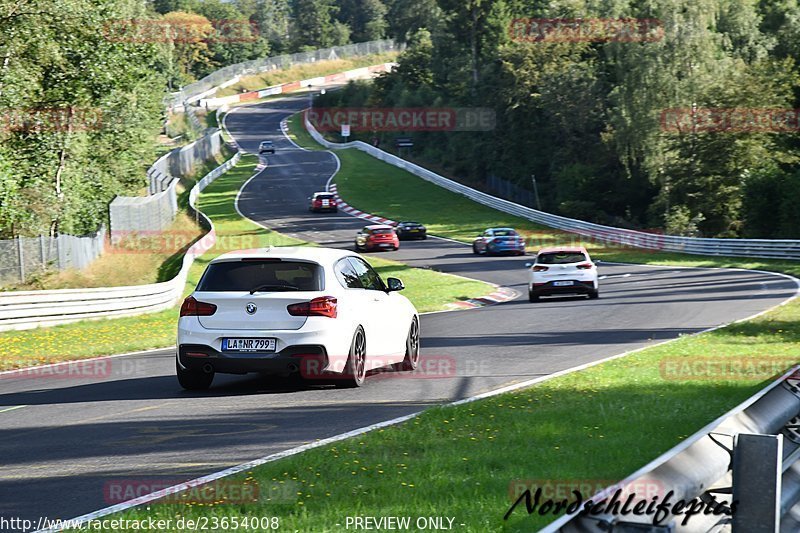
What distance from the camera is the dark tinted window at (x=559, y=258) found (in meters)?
28.4

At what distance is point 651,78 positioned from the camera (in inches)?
2509

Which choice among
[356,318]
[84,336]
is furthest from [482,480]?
[84,336]

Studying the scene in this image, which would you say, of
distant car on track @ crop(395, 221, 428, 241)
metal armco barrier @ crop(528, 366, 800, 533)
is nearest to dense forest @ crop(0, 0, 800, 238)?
distant car on track @ crop(395, 221, 428, 241)

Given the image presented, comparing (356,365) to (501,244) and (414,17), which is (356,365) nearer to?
(501,244)

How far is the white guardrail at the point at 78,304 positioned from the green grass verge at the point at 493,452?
13633mm

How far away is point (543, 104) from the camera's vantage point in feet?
260

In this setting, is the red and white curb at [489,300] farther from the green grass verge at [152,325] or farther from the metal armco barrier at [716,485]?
the metal armco barrier at [716,485]

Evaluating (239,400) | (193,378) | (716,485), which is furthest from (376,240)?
(716,485)

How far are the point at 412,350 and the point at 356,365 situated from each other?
85.3 inches

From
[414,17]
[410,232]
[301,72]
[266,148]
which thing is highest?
[414,17]

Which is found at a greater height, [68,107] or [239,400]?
[68,107]

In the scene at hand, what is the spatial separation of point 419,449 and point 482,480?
125 cm

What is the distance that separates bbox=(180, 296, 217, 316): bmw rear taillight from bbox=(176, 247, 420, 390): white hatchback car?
0.01 m

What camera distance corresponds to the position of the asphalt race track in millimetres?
7738
